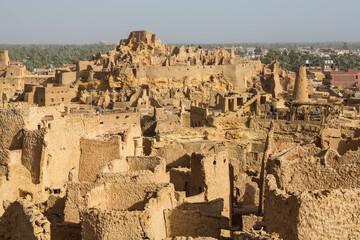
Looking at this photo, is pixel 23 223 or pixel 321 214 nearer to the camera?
pixel 321 214

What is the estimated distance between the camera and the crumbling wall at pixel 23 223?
924cm

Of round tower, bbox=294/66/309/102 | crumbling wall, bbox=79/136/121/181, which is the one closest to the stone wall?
round tower, bbox=294/66/309/102

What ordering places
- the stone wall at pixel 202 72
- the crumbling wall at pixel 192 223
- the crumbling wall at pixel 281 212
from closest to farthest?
the crumbling wall at pixel 281 212 → the crumbling wall at pixel 192 223 → the stone wall at pixel 202 72

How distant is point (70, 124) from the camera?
14477 millimetres

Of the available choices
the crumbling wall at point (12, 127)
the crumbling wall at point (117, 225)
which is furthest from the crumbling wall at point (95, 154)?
the crumbling wall at point (117, 225)

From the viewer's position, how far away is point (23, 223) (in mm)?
10102

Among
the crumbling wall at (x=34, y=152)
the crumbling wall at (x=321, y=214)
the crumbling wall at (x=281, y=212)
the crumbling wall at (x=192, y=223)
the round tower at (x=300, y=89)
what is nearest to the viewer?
the crumbling wall at (x=321, y=214)

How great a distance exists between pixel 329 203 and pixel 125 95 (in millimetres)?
38115

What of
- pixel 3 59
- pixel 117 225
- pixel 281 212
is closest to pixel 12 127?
pixel 117 225

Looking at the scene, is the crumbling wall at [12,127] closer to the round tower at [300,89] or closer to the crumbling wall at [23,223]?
the crumbling wall at [23,223]

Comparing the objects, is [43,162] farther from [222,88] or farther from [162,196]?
[222,88]

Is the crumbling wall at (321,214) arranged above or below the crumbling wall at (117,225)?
above

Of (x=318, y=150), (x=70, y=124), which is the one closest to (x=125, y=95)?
(x=70, y=124)

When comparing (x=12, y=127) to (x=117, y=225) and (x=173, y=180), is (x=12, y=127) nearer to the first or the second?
(x=173, y=180)
